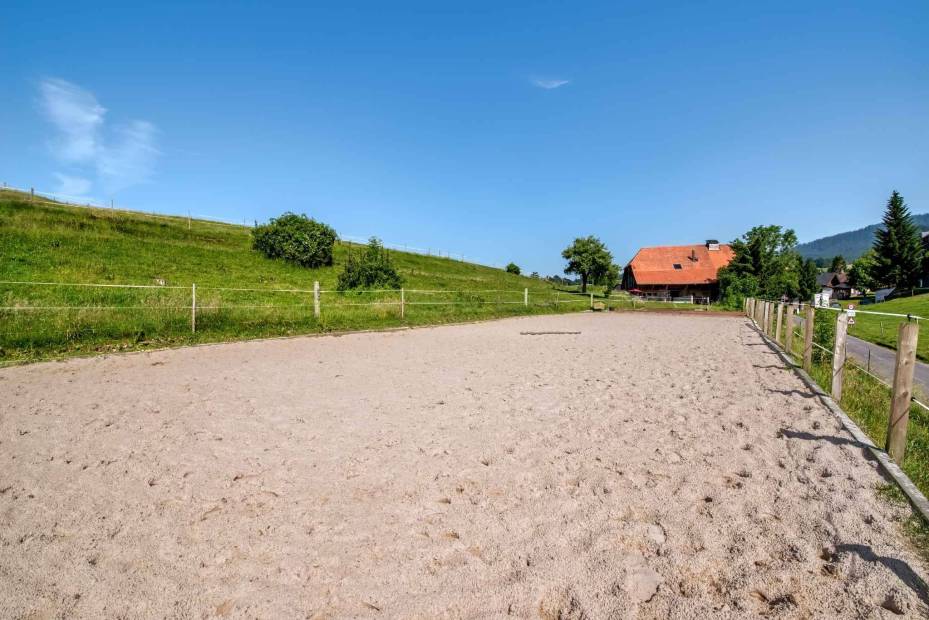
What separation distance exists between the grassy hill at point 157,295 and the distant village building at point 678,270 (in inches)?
958

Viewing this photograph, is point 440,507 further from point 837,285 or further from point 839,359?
point 837,285

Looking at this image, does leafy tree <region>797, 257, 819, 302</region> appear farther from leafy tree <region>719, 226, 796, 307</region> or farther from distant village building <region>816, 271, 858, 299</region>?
distant village building <region>816, 271, 858, 299</region>

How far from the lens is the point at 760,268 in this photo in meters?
46.6

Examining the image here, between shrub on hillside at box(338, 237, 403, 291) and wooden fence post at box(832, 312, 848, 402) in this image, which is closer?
wooden fence post at box(832, 312, 848, 402)

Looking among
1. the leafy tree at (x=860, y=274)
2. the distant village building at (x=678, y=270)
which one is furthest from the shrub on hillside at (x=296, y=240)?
the leafy tree at (x=860, y=274)

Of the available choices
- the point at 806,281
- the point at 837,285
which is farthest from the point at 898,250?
the point at 837,285

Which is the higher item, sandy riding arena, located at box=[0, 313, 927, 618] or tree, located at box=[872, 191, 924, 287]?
tree, located at box=[872, 191, 924, 287]

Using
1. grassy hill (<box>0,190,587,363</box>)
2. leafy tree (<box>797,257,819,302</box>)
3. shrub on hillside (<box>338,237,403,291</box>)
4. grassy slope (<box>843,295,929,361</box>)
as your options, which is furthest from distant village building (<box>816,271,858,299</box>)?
shrub on hillside (<box>338,237,403,291</box>)

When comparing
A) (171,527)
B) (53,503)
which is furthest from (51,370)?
(171,527)

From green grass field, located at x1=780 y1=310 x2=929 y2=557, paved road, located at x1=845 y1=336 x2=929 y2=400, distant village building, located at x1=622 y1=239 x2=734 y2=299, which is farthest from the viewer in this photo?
distant village building, located at x1=622 y1=239 x2=734 y2=299

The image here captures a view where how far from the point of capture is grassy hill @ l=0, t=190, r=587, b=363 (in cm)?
1055

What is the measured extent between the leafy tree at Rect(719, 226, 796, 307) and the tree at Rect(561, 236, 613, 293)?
14.5 metres

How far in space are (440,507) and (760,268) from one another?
175 ft

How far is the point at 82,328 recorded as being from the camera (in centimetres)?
1052
